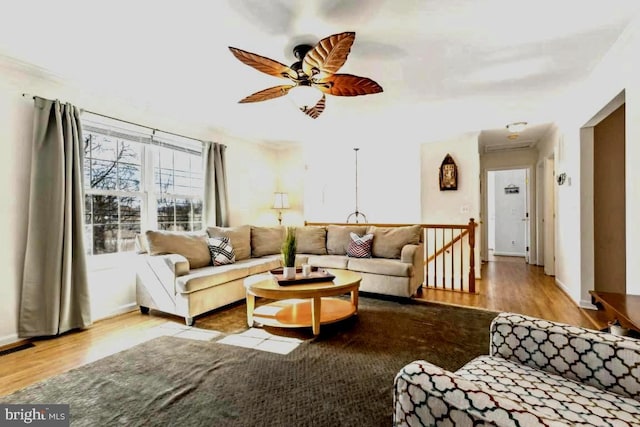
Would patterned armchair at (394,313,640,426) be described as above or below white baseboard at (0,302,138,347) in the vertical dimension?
above

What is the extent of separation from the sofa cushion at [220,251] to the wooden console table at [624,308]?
11.3 feet

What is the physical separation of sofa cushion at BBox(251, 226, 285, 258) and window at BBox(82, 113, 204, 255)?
2.85 ft

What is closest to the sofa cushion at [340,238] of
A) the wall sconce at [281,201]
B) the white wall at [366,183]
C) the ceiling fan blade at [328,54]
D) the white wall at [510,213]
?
the white wall at [366,183]

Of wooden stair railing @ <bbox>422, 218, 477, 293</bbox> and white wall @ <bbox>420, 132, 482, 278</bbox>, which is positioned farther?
white wall @ <bbox>420, 132, 482, 278</bbox>

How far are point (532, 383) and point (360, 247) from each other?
3.09 meters

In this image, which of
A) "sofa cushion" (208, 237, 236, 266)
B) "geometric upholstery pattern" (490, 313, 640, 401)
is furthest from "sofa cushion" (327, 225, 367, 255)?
"geometric upholstery pattern" (490, 313, 640, 401)

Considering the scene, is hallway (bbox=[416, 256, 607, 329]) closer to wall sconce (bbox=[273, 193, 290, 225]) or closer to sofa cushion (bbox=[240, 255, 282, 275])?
sofa cushion (bbox=[240, 255, 282, 275])

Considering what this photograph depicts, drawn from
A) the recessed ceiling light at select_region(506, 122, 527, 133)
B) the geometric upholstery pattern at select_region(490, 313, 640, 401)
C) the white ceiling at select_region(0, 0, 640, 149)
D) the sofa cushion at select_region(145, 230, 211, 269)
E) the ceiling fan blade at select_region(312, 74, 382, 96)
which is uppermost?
the white ceiling at select_region(0, 0, 640, 149)

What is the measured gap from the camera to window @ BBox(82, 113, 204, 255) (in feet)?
10.8

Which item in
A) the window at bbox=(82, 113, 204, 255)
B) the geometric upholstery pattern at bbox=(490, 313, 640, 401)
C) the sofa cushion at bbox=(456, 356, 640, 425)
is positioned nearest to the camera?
the sofa cushion at bbox=(456, 356, 640, 425)

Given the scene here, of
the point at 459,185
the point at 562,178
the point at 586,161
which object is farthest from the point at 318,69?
the point at 562,178

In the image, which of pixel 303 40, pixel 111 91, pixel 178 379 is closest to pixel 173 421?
pixel 178 379

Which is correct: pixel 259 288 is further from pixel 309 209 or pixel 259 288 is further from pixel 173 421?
pixel 309 209

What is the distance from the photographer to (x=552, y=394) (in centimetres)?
112
